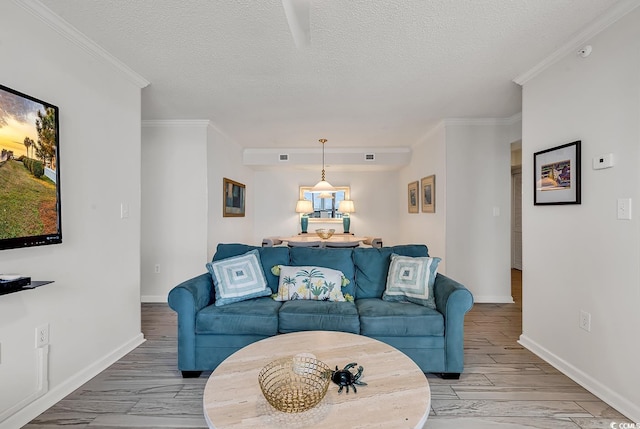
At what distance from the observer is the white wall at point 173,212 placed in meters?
4.33

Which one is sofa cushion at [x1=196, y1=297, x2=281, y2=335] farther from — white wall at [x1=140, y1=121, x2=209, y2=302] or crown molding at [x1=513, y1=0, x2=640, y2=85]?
crown molding at [x1=513, y1=0, x2=640, y2=85]

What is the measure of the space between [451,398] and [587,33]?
264 centimetres

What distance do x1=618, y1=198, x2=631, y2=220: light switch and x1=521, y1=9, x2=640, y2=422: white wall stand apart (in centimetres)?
4

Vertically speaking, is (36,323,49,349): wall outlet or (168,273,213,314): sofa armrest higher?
(168,273,213,314): sofa armrest

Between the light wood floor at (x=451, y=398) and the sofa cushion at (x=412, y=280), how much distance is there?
588 millimetres

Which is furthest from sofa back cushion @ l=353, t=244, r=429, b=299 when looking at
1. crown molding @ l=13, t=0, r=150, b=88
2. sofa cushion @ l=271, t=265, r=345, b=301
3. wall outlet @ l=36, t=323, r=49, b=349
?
crown molding @ l=13, t=0, r=150, b=88

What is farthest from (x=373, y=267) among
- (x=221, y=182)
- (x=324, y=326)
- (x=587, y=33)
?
(x=221, y=182)

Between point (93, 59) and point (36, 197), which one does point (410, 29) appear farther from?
point (36, 197)

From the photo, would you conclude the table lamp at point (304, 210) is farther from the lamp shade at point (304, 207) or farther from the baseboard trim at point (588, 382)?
the baseboard trim at point (588, 382)

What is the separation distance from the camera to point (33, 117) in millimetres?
1854

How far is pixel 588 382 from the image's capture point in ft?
7.23

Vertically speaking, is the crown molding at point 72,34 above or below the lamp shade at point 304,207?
above

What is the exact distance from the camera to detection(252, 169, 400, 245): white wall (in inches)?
278

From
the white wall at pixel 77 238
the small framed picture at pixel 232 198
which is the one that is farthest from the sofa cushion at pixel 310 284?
the small framed picture at pixel 232 198
